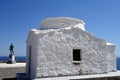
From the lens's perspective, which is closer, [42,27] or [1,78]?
[42,27]

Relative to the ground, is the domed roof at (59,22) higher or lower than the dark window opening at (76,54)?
higher

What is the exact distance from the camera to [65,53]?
1165 centimetres

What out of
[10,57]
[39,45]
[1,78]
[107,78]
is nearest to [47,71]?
[39,45]

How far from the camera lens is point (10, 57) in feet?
82.4

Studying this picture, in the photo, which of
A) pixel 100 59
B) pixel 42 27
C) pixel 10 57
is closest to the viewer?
pixel 100 59

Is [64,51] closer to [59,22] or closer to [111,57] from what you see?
[59,22]

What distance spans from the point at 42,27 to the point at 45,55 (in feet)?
11.6

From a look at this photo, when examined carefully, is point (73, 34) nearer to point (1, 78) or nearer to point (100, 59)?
point (100, 59)

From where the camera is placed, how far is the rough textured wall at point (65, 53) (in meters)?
11.1

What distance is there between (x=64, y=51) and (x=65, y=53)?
14 centimetres

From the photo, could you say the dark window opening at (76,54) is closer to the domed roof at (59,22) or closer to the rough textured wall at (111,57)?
the domed roof at (59,22)

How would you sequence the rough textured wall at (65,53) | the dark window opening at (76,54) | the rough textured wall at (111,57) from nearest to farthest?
1. the rough textured wall at (65,53)
2. the dark window opening at (76,54)
3. the rough textured wall at (111,57)

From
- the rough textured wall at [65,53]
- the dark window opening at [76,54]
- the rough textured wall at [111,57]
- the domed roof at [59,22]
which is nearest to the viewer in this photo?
the rough textured wall at [65,53]

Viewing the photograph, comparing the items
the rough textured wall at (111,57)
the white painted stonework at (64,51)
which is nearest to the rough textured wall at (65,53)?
Result: the white painted stonework at (64,51)
